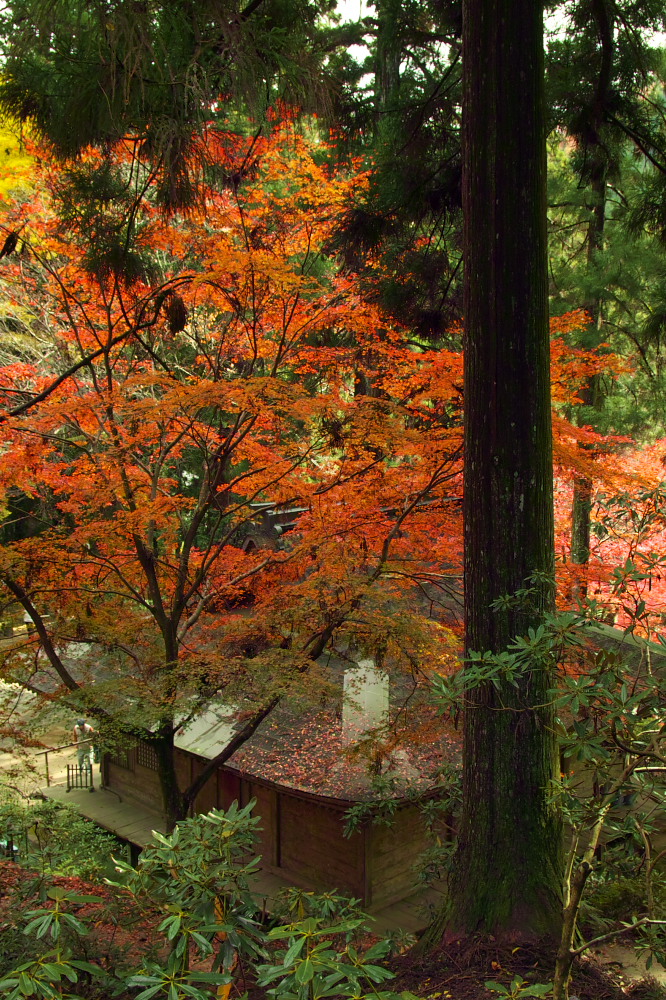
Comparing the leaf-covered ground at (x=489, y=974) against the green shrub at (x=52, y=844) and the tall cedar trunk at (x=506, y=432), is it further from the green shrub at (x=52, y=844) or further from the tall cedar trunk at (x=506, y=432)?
the green shrub at (x=52, y=844)

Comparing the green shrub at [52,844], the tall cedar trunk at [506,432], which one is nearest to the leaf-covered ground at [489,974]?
the tall cedar trunk at [506,432]

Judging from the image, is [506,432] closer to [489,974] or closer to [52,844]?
[489,974]

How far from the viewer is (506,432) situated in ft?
12.5

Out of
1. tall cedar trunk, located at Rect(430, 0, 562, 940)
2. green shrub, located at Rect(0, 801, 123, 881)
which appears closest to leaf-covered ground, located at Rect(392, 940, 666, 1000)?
tall cedar trunk, located at Rect(430, 0, 562, 940)

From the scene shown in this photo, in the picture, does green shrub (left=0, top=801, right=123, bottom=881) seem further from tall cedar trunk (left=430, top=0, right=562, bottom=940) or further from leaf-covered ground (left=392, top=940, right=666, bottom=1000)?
tall cedar trunk (left=430, top=0, right=562, bottom=940)

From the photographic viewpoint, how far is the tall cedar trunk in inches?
147

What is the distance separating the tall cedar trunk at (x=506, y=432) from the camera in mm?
3742

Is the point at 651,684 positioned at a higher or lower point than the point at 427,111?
lower

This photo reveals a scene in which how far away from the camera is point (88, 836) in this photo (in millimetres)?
8594

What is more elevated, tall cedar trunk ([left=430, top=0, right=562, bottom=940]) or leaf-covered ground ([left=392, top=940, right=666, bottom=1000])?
tall cedar trunk ([left=430, top=0, right=562, bottom=940])

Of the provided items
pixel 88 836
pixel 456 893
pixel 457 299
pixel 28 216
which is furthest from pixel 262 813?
pixel 28 216

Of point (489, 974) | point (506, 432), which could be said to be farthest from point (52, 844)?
point (506, 432)

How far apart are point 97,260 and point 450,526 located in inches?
182

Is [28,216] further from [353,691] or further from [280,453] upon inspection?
[353,691]
